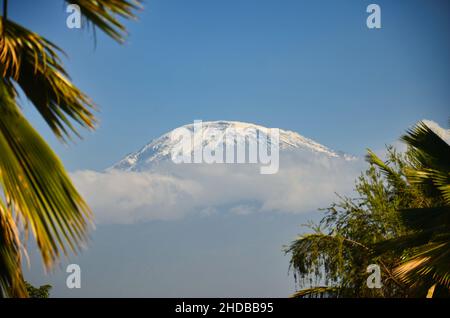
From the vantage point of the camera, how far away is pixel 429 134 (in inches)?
425

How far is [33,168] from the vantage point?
3648mm

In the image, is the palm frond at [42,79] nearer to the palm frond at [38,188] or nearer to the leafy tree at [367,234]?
the palm frond at [38,188]

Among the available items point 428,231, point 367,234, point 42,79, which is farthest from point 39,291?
point 42,79

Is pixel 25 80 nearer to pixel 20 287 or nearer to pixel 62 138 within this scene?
pixel 62 138

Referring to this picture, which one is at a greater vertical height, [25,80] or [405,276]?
[25,80]

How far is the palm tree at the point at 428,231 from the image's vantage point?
8.77 m

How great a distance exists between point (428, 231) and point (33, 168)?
300 inches

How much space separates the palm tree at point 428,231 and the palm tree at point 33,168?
20.0ft

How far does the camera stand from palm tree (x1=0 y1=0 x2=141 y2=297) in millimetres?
3527

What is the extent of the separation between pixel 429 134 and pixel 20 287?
8596 millimetres
